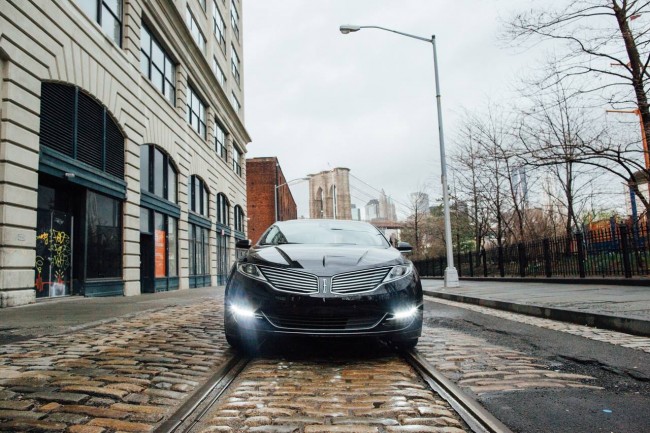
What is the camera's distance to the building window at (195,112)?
72.0ft

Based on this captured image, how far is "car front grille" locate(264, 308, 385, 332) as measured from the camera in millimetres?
3820

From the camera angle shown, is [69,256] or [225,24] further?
[225,24]

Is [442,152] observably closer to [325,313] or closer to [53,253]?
[53,253]

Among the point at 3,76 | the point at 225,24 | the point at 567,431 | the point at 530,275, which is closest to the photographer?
the point at 567,431

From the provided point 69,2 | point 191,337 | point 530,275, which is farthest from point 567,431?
point 530,275

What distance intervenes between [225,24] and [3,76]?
24.1 m

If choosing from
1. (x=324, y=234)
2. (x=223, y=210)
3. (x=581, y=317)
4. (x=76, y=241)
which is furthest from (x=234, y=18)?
(x=581, y=317)

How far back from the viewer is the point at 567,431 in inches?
90.6

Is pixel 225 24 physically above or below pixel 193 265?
above

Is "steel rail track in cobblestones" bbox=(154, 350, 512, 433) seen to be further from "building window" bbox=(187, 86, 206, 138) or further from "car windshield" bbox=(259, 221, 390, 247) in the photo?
"building window" bbox=(187, 86, 206, 138)

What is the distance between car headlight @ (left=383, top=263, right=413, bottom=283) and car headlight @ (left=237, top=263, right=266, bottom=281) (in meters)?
1.12

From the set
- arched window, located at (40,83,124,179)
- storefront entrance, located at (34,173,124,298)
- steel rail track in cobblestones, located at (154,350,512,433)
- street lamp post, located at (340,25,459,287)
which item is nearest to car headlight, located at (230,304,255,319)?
steel rail track in cobblestones, located at (154,350,512,433)

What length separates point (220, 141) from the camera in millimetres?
28344

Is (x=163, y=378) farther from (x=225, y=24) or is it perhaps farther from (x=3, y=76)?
(x=225, y=24)
